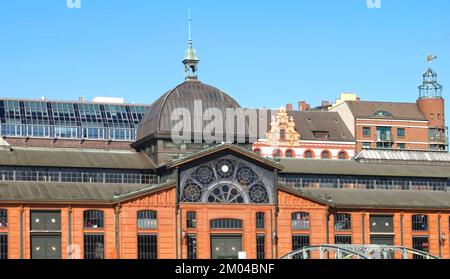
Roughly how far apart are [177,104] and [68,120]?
59717 mm

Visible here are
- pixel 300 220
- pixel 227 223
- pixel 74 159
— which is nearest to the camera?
pixel 227 223

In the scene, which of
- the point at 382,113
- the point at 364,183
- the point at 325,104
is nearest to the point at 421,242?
the point at 364,183

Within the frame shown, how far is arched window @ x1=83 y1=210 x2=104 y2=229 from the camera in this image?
101 metres

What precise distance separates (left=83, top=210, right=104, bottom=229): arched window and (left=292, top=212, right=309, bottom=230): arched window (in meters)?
20.1

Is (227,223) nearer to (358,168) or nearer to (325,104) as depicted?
(358,168)

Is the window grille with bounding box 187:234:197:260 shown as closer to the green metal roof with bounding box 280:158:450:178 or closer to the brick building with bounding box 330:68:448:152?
the green metal roof with bounding box 280:158:450:178

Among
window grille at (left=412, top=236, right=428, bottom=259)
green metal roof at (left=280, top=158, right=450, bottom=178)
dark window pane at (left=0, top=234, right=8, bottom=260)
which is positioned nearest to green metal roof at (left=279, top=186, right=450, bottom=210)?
green metal roof at (left=280, top=158, right=450, bottom=178)

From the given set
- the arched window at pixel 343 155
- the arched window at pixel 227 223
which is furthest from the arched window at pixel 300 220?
the arched window at pixel 343 155

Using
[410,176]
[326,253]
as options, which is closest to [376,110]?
[410,176]

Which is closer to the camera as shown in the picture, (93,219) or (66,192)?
(93,219)

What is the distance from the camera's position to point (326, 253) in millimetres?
107438

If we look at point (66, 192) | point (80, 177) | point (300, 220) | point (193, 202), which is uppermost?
point (80, 177)

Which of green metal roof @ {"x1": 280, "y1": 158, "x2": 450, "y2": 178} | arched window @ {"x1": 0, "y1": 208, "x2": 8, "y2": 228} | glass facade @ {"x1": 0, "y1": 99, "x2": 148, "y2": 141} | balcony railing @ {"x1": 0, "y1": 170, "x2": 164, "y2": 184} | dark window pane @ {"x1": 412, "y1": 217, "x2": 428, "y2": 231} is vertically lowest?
dark window pane @ {"x1": 412, "y1": 217, "x2": 428, "y2": 231}

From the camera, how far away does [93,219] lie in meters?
101
